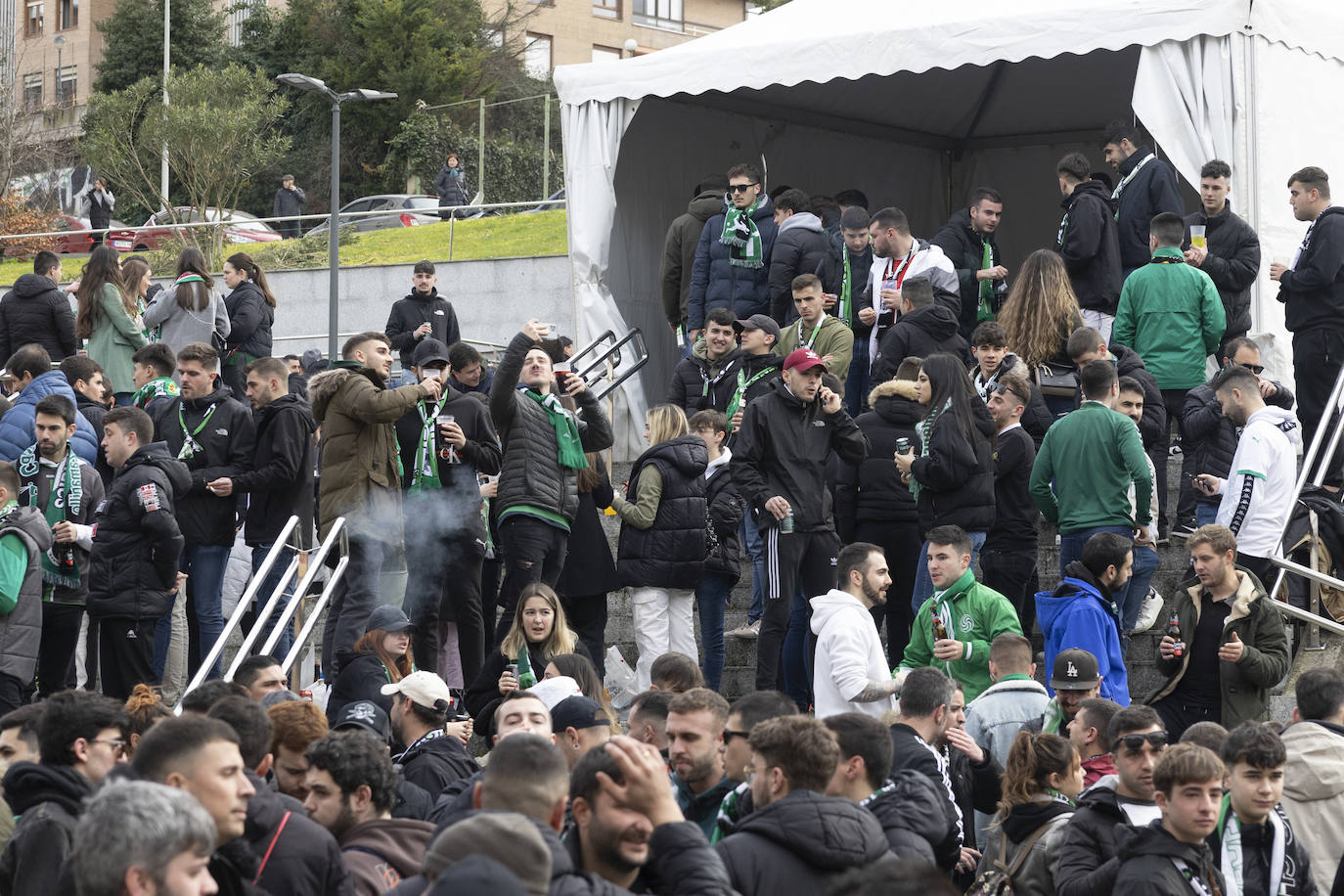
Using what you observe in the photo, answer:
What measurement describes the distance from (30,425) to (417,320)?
4.07 meters

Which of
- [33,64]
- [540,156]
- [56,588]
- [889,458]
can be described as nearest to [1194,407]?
[889,458]

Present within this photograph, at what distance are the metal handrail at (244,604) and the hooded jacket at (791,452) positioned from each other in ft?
7.84

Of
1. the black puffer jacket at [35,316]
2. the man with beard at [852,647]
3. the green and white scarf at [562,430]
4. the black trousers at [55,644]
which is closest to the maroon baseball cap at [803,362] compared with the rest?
the green and white scarf at [562,430]

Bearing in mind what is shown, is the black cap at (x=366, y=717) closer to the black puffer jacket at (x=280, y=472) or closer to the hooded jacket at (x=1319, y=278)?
the black puffer jacket at (x=280, y=472)

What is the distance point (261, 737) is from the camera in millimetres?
5148

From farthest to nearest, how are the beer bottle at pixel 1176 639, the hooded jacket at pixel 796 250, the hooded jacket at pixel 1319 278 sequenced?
the hooded jacket at pixel 796 250, the hooded jacket at pixel 1319 278, the beer bottle at pixel 1176 639

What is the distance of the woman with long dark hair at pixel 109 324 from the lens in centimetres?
1177

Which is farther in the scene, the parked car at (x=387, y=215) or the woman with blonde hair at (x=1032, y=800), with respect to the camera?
the parked car at (x=387, y=215)

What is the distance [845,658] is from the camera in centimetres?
755

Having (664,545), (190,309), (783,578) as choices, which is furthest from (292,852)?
(190,309)

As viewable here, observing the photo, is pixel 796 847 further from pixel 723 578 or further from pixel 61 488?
pixel 61 488

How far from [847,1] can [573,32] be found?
1576 inches

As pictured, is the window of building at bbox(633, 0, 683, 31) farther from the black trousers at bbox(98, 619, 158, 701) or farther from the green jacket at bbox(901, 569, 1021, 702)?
the green jacket at bbox(901, 569, 1021, 702)

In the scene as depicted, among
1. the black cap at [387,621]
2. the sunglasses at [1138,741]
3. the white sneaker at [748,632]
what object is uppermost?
the sunglasses at [1138,741]
